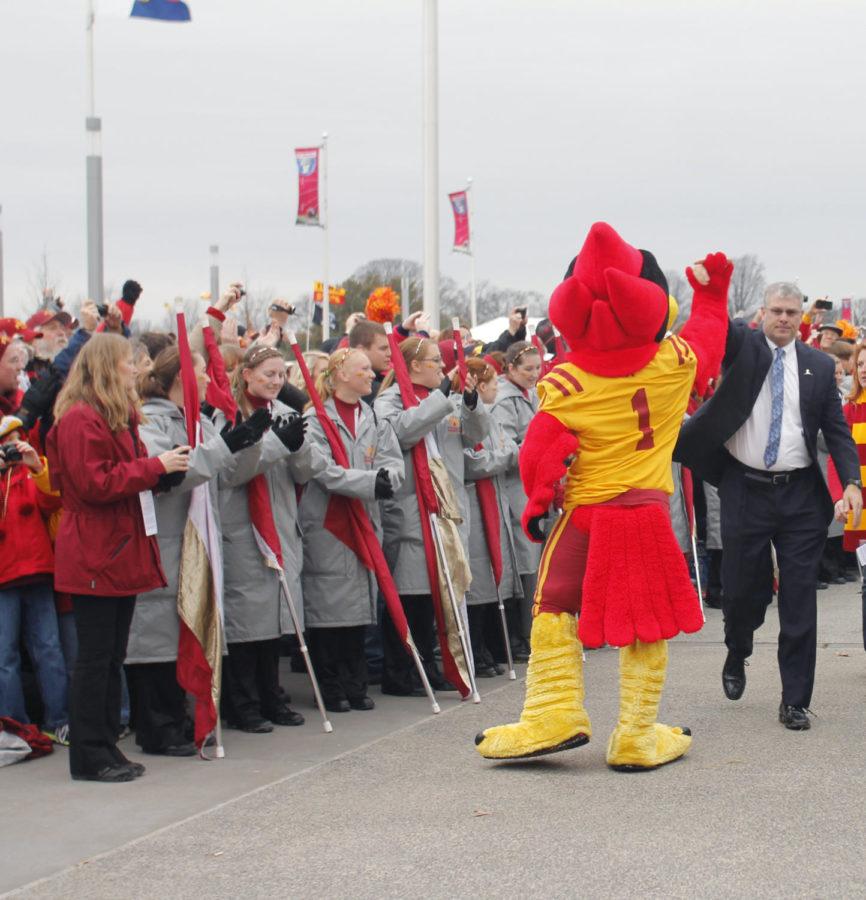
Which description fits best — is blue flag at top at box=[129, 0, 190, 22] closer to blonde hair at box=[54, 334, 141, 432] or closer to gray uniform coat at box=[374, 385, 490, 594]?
gray uniform coat at box=[374, 385, 490, 594]

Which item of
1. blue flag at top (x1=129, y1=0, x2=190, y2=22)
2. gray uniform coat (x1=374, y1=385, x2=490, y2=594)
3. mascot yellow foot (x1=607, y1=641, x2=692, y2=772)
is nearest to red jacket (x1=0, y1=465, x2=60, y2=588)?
gray uniform coat (x1=374, y1=385, x2=490, y2=594)

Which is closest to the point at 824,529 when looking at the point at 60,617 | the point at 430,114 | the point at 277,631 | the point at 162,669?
the point at 277,631

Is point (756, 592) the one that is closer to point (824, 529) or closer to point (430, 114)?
point (824, 529)

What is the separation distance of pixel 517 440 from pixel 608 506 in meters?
3.53

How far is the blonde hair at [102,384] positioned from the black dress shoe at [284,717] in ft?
6.56

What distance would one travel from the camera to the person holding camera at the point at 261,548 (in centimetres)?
728

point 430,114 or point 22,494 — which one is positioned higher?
point 430,114

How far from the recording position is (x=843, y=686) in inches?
323

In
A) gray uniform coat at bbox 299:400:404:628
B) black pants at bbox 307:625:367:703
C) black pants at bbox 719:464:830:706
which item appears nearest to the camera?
black pants at bbox 719:464:830:706

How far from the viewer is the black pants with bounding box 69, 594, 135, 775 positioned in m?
6.20

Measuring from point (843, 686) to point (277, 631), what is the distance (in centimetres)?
329

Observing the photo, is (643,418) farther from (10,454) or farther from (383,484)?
(10,454)

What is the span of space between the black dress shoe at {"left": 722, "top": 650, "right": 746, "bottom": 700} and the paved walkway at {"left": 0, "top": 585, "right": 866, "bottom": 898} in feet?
0.30

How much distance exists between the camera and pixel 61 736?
7.10 m
